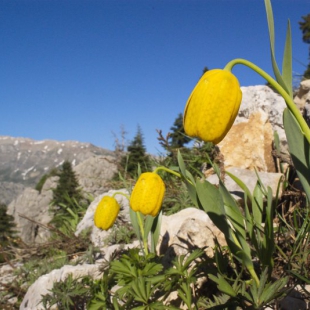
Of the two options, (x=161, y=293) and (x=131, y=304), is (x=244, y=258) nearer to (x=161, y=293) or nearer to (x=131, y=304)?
(x=161, y=293)

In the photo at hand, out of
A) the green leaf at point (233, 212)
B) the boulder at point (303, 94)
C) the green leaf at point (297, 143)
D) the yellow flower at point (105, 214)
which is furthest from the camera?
the boulder at point (303, 94)

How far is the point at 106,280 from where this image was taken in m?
1.58

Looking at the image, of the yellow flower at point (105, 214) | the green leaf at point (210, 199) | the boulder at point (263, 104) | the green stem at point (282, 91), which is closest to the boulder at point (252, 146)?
the boulder at point (263, 104)

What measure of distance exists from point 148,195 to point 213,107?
740 millimetres

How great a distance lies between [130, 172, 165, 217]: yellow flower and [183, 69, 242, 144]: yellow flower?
2.15 feet

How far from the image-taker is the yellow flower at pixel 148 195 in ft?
5.24

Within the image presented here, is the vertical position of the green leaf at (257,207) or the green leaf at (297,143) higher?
the green leaf at (297,143)

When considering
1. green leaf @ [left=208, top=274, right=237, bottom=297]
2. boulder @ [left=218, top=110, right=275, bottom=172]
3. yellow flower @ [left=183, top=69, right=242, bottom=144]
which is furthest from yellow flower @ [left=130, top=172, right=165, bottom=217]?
boulder @ [left=218, top=110, right=275, bottom=172]

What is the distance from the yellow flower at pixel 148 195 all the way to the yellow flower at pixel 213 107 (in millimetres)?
655

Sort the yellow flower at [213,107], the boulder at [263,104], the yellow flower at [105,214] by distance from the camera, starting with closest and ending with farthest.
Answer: the yellow flower at [213,107] < the yellow flower at [105,214] < the boulder at [263,104]

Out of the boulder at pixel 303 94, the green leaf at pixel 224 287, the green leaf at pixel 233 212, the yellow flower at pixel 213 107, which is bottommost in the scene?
the green leaf at pixel 224 287

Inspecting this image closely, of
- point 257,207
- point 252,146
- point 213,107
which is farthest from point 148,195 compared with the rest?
point 252,146

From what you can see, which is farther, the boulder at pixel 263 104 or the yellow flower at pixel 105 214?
the boulder at pixel 263 104

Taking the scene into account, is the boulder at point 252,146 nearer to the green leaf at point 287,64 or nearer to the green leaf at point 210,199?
the green leaf at point 210,199
